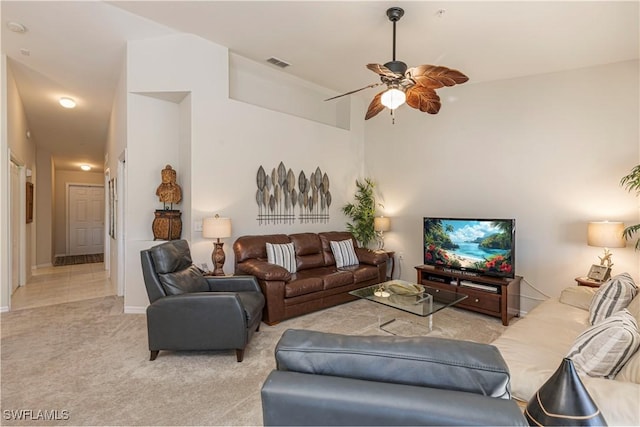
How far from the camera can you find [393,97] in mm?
2727

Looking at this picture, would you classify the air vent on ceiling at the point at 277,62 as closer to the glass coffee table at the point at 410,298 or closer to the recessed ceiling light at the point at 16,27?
the recessed ceiling light at the point at 16,27

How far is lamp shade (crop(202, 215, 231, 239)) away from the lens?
3676mm

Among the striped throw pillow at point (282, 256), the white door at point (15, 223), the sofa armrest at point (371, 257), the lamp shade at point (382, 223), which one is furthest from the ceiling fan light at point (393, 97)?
the white door at point (15, 223)

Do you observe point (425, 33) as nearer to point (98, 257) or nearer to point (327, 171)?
point (327, 171)

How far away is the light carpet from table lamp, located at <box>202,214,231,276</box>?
0.93 meters

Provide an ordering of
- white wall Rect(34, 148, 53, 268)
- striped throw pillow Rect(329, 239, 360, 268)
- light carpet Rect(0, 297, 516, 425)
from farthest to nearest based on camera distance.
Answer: white wall Rect(34, 148, 53, 268), striped throw pillow Rect(329, 239, 360, 268), light carpet Rect(0, 297, 516, 425)

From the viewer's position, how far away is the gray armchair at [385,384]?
33.6 inches

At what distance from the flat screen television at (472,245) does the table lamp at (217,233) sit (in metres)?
2.77

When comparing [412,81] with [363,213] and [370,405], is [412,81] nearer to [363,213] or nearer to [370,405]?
[370,405]

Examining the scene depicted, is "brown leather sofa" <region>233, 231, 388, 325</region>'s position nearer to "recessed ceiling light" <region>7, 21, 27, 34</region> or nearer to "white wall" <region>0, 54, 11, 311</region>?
"white wall" <region>0, 54, 11, 311</region>

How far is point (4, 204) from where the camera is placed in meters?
4.03

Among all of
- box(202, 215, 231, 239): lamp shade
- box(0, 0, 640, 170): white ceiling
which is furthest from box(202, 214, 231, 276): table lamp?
box(0, 0, 640, 170): white ceiling

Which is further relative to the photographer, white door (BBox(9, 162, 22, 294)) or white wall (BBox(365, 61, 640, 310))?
white door (BBox(9, 162, 22, 294))

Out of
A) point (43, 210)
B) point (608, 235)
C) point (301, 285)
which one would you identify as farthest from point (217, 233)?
point (43, 210)
